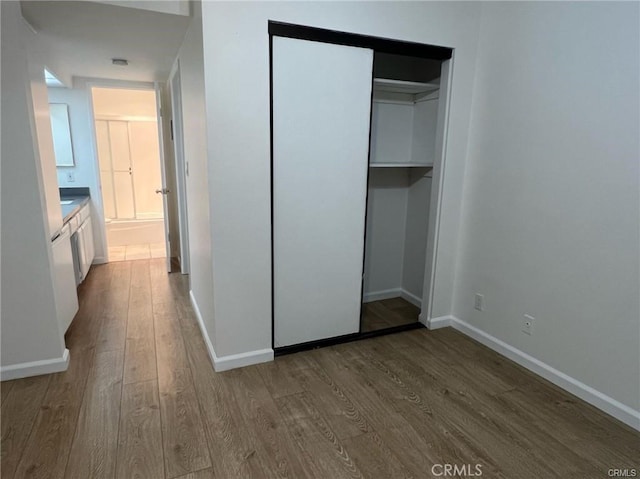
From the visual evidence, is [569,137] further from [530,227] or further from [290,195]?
[290,195]

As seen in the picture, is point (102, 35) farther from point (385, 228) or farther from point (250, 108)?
point (385, 228)

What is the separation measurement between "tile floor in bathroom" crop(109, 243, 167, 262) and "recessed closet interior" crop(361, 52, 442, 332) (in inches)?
125

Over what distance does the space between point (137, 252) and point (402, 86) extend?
14.2 ft

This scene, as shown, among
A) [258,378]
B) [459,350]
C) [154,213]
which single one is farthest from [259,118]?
[154,213]

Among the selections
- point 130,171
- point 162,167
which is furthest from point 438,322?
Result: point 130,171

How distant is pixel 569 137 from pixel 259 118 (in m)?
1.79

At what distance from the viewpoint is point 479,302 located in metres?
2.88

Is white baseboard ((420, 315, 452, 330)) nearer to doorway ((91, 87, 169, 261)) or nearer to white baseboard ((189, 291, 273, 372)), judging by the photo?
white baseboard ((189, 291, 273, 372))

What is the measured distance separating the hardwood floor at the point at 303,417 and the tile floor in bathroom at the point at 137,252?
2.53 meters

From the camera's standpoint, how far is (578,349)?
221 centimetres

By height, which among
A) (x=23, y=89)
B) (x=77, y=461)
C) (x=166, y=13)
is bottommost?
(x=77, y=461)

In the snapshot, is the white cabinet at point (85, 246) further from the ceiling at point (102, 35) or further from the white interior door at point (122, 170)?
the white interior door at point (122, 170)

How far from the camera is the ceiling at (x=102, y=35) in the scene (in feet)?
7.26

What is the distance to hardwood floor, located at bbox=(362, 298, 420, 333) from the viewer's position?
10.4 ft
